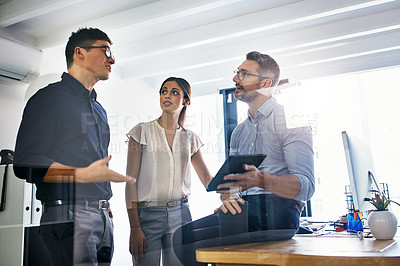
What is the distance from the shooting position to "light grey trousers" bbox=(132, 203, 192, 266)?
43.6 inches

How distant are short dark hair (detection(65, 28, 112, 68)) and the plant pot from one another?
3.87 ft

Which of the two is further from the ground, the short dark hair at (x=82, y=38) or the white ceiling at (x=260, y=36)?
the white ceiling at (x=260, y=36)

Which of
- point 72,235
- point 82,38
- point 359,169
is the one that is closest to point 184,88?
point 82,38

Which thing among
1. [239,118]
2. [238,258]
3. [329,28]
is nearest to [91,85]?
[239,118]

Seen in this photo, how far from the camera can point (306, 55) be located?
1.42 m

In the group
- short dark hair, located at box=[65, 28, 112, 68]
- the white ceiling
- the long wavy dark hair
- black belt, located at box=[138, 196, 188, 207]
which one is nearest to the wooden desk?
black belt, located at box=[138, 196, 188, 207]

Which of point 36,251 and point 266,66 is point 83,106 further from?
point 266,66

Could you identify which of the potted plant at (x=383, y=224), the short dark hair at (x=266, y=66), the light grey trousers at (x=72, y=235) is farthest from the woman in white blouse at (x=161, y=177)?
the potted plant at (x=383, y=224)

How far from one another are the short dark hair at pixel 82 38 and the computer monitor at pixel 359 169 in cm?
105

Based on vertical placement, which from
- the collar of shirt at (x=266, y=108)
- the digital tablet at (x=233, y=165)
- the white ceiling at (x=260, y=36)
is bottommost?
the digital tablet at (x=233, y=165)

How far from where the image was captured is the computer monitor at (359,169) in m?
1.50

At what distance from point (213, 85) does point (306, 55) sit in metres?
0.42

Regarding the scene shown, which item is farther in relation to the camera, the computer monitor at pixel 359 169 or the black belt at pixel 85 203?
the computer monitor at pixel 359 169

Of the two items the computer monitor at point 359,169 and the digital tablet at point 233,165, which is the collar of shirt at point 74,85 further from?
the computer monitor at point 359,169
